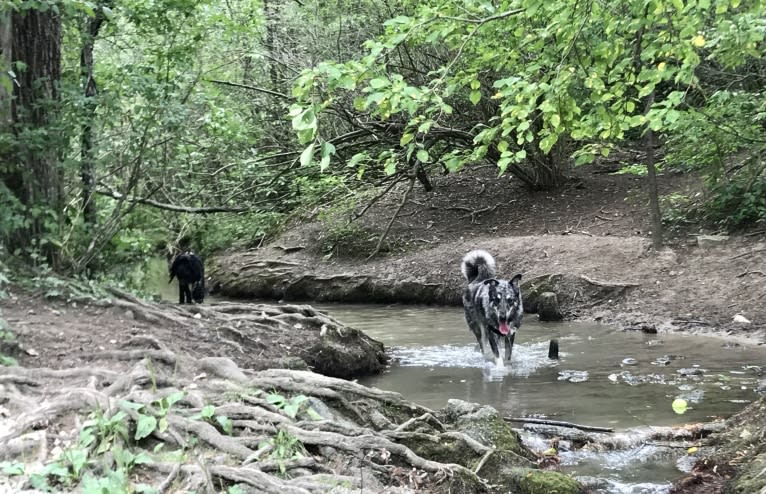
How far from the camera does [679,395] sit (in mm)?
7410

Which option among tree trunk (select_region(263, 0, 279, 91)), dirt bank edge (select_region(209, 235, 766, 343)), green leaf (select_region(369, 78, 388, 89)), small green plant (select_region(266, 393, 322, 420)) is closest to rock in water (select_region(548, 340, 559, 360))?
dirt bank edge (select_region(209, 235, 766, 343))

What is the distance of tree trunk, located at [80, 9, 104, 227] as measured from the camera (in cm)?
764

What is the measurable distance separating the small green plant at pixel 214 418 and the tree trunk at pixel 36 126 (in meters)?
3.79

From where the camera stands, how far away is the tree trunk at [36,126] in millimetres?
7238

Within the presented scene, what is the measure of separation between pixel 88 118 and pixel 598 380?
266 inches

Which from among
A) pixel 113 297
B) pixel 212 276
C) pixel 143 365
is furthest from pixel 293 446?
pixel 212 276

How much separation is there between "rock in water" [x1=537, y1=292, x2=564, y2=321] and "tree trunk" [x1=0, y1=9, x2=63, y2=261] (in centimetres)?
855

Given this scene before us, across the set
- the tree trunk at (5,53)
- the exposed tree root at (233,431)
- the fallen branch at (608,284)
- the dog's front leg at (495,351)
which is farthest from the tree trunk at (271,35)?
the exposed tree root at (233,431)

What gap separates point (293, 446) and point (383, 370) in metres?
5.14

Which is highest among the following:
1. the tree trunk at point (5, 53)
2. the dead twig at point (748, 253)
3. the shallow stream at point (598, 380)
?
the tree trunk at point (5, 53)

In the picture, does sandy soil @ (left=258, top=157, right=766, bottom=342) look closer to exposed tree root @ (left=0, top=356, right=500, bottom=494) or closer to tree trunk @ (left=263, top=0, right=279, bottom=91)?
tree trunk @ (left=263, top=0, right=279, bottom=91)

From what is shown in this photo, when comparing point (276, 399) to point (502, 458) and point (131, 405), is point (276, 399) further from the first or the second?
point (502, 458)

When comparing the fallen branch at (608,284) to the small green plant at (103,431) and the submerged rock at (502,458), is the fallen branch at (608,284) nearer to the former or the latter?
the submerged rock at (502,458)

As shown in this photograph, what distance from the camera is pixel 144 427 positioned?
4.17 metres
